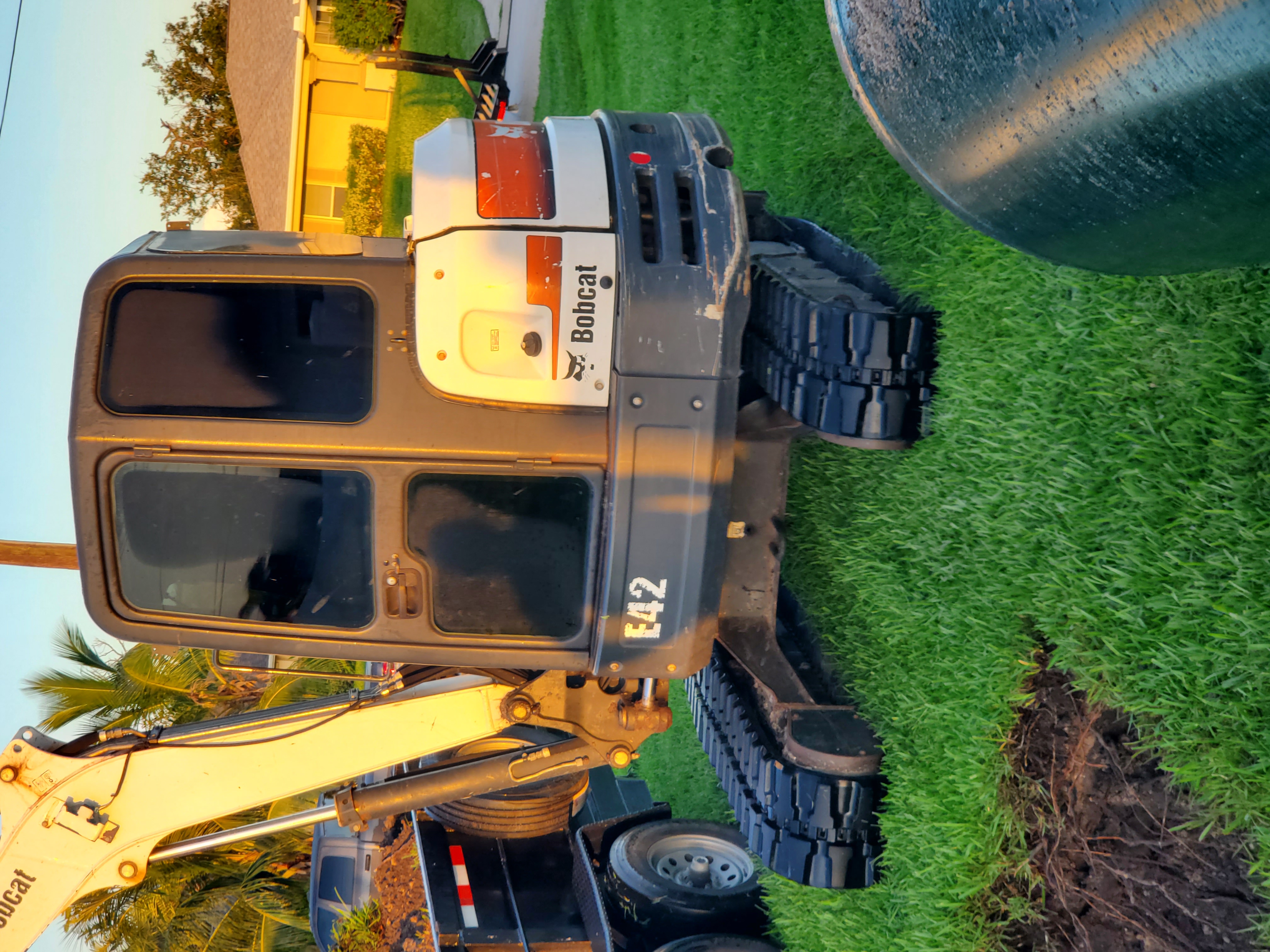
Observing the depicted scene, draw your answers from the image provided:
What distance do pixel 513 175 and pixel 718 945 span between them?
3532 mm

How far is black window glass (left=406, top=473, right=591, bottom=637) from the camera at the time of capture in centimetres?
362

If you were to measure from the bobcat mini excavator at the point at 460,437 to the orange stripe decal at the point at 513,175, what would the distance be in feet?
0.03

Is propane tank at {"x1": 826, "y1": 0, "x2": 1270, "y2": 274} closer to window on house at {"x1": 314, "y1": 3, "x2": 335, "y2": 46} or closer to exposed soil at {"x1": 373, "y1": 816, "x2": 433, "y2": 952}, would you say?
exposed soil at {"x1": 373, "y1": 816, "x2": 433, "y2": 952}

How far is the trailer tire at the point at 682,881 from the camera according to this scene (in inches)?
198

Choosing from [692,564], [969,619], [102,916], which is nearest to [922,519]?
[969,619]

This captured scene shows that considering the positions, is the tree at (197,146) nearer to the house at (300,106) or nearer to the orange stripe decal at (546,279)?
the house at (300,106)

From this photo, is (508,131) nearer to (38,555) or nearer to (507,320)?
(507,320)

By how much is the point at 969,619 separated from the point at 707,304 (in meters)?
1.42

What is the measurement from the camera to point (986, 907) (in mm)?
3527

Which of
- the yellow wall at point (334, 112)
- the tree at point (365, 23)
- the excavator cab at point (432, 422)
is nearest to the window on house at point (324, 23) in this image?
the yellow wall at point (334, 112)

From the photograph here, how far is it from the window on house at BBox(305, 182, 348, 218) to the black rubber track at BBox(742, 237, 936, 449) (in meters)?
16.8

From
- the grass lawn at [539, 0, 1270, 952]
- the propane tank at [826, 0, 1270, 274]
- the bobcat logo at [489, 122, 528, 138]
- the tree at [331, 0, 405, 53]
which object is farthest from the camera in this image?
the tree at [331, 0, 405, 53]

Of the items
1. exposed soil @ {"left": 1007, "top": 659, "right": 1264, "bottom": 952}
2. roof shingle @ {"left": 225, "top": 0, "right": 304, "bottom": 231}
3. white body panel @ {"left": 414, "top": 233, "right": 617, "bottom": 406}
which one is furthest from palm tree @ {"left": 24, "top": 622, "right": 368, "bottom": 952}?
roof shingle @ {"left": 225, "top": 0, "right": 304, "bottom": 231}

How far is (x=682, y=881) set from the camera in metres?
5.38
